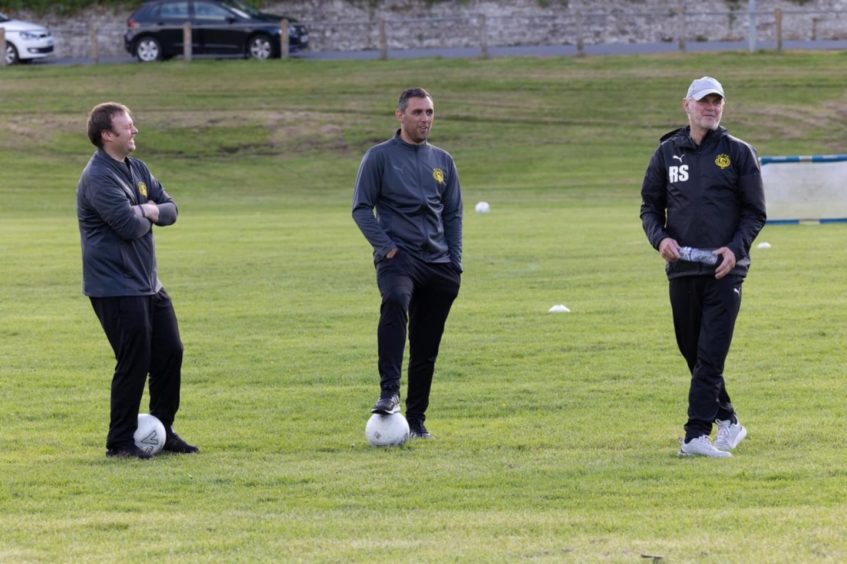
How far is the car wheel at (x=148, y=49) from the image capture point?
5106 centimetres

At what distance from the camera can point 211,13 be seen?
1988 inches

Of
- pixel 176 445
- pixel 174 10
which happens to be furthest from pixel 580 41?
pixel 176 445

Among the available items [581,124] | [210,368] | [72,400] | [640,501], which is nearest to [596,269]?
[210,368]

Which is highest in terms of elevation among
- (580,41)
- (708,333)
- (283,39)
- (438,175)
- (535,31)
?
(535,31)

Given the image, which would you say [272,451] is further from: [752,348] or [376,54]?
[376,54]

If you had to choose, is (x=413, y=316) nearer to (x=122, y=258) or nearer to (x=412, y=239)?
(x=412, y=239)

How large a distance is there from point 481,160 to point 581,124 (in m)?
4.93

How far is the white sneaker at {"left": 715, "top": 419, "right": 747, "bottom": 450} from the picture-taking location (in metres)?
8.46

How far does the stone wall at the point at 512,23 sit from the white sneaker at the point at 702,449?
45896 millimetres

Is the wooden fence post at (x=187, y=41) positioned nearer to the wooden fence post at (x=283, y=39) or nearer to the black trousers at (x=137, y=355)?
the wooden fence post at (x=283, y=39)

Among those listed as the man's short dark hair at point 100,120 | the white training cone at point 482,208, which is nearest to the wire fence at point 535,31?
the white training cone at point 482,208

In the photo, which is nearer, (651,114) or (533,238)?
(533,238)

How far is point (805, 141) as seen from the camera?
40.7m

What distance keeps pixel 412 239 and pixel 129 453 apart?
2.13 m
